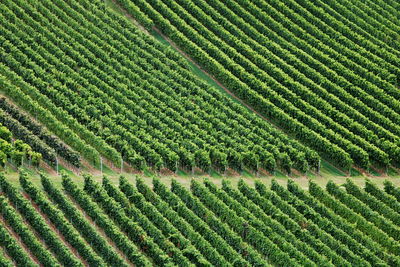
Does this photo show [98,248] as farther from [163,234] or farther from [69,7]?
[69,7]

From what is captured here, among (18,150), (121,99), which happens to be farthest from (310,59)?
(18,150)

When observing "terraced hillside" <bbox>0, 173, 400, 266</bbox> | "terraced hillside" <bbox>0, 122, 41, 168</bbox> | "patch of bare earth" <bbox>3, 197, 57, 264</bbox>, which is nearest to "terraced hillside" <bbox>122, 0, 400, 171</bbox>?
"terraced hillside" <bbox>0, 173, 400, 266</bbox>

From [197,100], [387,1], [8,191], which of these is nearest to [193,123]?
[197,100]

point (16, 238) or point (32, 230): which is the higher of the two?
point (32, 230)

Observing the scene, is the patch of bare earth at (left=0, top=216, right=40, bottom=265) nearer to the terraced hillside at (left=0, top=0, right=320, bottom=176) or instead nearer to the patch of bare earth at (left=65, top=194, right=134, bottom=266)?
the patch of bare earth at (left=65, top=194, right=134, bottom=266)

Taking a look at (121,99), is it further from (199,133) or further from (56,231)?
(56,231)

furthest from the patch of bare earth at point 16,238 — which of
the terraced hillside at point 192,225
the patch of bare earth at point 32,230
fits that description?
the patch of bare earth at point 32,230
